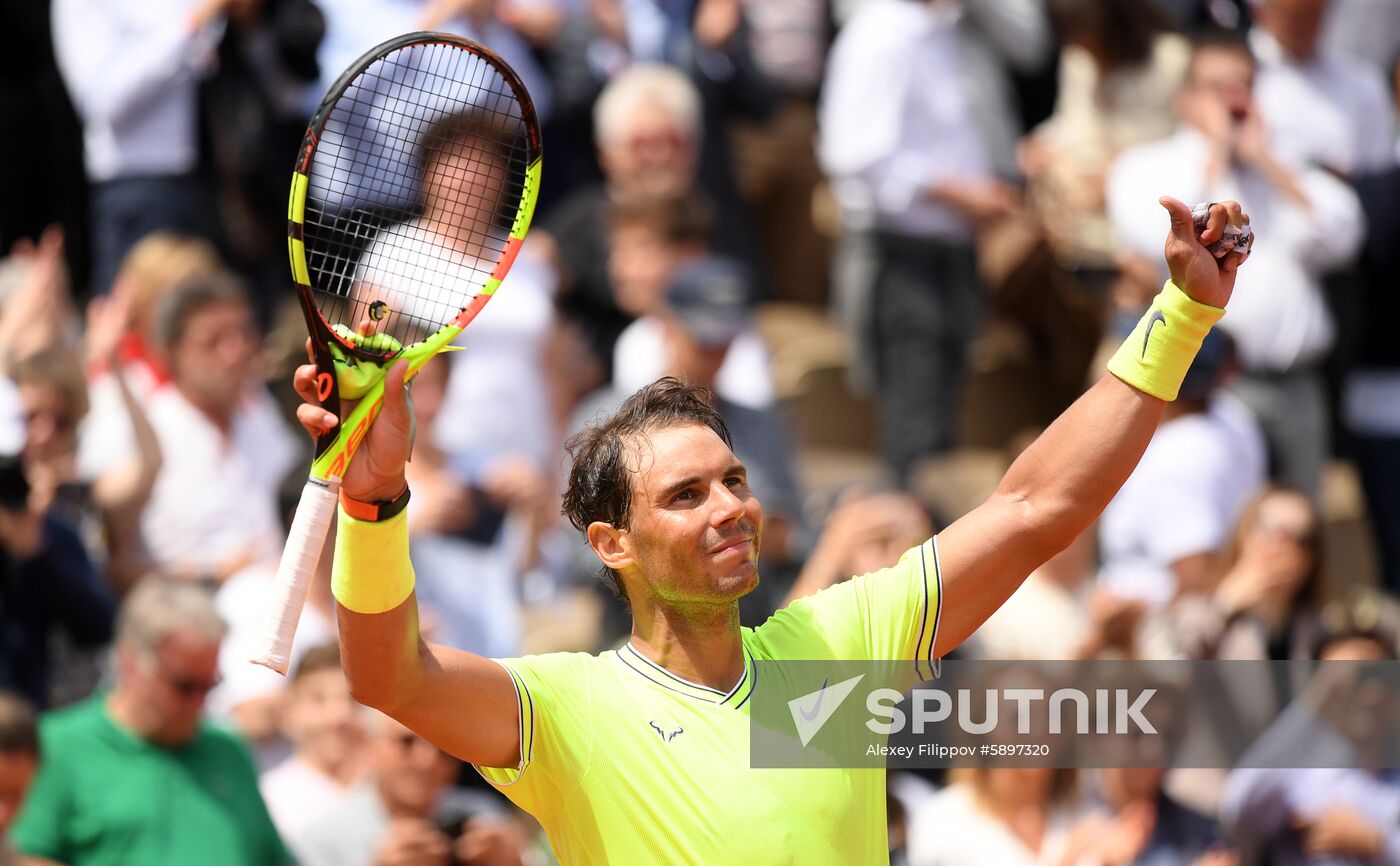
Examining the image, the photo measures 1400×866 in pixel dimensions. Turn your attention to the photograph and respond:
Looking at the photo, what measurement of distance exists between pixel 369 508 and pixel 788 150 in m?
6.77

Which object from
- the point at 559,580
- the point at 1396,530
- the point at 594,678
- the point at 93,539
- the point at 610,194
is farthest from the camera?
the point at 1396,530

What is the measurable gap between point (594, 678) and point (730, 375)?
4.33 metres

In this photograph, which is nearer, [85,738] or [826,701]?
[826,701]

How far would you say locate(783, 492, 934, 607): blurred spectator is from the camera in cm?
716

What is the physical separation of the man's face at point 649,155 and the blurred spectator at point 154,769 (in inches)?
114

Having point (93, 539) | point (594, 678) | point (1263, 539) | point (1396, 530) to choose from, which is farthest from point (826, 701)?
point (1396, 530)

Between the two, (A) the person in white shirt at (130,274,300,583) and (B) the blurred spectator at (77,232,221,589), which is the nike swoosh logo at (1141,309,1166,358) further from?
(B) the blurred spectator at (77,232,221,589)

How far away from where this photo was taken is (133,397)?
299 inches

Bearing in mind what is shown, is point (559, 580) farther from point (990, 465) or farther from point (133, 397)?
point (990, 465)

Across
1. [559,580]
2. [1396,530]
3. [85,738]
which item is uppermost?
[85,738]

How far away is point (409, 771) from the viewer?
6.42 m

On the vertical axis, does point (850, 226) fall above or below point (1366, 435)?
above

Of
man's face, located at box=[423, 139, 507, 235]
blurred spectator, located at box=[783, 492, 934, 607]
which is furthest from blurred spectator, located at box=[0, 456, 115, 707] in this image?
blurred spectator, located at box=[783, 492, 934, 607]

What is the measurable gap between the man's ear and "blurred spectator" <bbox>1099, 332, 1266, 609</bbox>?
14.3ft
